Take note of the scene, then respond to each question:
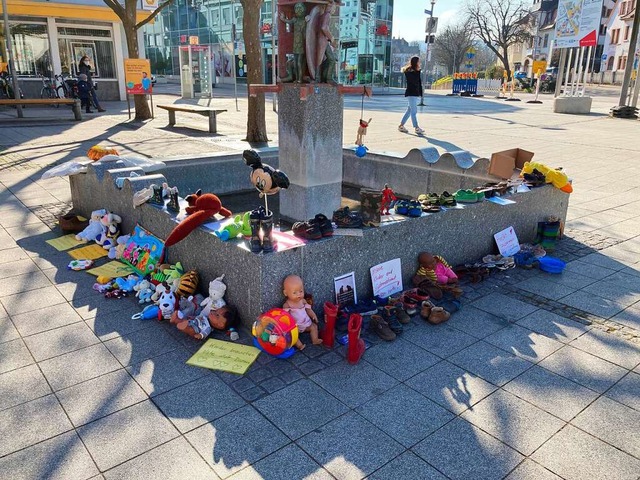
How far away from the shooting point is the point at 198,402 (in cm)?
329

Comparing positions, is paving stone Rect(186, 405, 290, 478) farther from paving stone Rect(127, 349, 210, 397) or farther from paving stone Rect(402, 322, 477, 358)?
paving stone Rect(402, 322, 477, 358)

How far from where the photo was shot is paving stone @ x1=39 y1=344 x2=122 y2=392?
351cm

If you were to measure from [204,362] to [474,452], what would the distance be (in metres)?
1.89

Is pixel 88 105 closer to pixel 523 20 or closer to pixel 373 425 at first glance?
pixel 373 425

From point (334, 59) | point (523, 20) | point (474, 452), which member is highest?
point (523, 20)

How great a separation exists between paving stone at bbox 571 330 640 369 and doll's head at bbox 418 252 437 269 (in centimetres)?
138

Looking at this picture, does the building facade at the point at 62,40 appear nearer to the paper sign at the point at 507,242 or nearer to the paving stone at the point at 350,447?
the paper sign at the point at 507,242

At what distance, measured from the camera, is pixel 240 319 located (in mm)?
4238

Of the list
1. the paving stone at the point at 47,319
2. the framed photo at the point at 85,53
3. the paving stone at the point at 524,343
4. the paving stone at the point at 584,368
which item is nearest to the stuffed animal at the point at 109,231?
the paving stone at the point at 47,319

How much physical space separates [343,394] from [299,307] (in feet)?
2.68

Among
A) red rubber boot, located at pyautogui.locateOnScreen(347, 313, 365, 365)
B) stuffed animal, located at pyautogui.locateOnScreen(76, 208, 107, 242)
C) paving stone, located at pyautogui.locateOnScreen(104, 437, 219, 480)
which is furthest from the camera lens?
stuffed animal, located at pyautogui.locateOnScreen(76, 208, 107, 242)

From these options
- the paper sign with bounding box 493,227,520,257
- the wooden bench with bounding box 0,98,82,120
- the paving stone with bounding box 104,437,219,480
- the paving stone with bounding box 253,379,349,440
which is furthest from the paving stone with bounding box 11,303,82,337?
the wooden bench with bounding box 0,98,82,120

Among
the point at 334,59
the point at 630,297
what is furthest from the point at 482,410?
the point at 334,59

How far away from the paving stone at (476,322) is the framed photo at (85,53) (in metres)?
24.4
